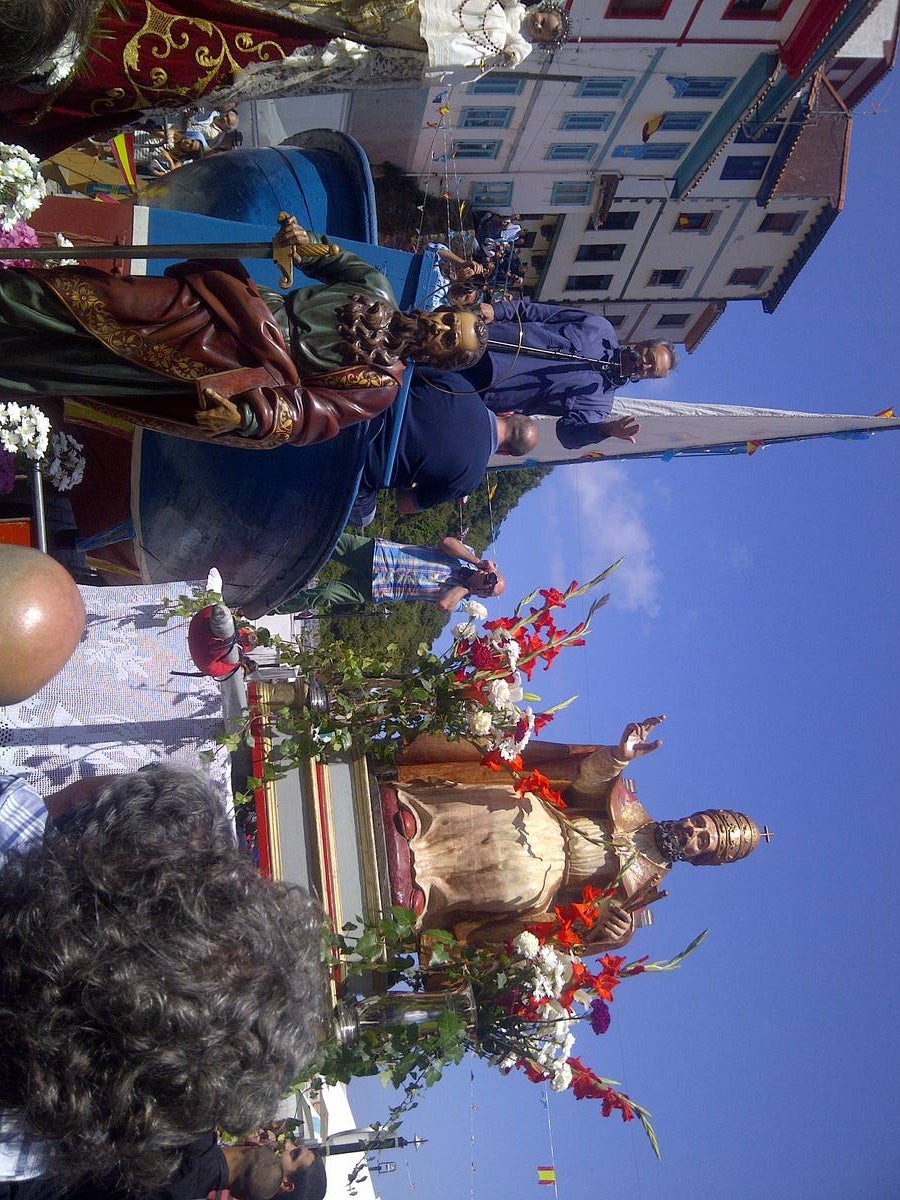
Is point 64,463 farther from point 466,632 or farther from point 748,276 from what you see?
point 748,276

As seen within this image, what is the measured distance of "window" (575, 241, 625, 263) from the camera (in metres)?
20.8

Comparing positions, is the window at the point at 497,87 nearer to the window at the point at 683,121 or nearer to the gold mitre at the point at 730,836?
the window at the point at 683,121

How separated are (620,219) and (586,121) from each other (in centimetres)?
313

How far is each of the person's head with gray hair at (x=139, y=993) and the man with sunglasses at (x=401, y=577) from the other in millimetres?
5213

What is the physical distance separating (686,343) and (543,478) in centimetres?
601

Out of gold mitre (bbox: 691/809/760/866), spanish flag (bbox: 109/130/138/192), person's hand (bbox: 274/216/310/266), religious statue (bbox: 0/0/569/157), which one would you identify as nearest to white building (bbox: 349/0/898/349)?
spanish flag (bbox: 109/130/138/192)

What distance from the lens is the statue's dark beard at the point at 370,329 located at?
3834mm

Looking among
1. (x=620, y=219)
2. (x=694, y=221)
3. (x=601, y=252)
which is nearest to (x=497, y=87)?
(x=620, y=219)

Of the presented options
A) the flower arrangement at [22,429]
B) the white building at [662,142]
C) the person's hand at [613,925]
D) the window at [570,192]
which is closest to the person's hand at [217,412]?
the flower arrangement at [22,429]

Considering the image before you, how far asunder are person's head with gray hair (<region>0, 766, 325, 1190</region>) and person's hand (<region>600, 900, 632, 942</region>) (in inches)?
117

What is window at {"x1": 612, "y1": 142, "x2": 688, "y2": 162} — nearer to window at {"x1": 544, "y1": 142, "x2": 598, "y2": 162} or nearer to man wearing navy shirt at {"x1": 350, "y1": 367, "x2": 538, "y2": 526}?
window at {"x1": 544, "y1": 142, "x2": 598, "y2": 162}

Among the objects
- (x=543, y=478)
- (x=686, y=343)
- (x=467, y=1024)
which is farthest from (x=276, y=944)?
(x=543, y=478)

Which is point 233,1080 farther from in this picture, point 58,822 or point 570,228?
point 570,228

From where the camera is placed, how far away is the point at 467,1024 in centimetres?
433
